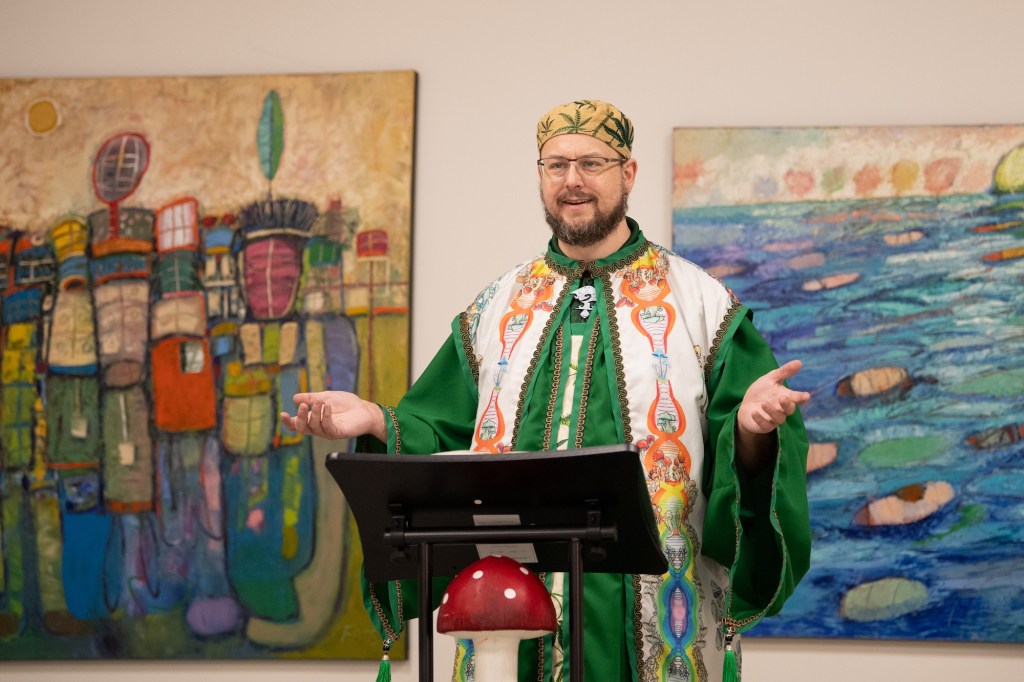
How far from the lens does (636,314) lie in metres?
2.92

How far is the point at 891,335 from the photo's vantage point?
3.96m

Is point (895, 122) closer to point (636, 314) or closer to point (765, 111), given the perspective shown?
point (765, 111)

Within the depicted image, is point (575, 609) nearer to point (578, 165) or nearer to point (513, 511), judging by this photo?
point (513, 511)

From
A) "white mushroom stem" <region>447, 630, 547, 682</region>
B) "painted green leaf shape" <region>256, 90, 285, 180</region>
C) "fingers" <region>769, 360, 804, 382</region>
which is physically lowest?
"white mushroom stem" <region>447, 630, 547, 682</region>

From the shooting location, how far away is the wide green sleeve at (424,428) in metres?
2.68

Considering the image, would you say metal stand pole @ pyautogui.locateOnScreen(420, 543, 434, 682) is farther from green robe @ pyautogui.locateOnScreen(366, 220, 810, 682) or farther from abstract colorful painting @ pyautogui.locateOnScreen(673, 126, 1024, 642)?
abstract colorful painting @ pyautogui.locateOnScreen(673, 126, 1024, 642)

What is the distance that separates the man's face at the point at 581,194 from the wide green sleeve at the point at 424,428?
420mm

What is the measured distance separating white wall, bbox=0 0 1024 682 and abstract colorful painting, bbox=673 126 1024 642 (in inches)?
4.7

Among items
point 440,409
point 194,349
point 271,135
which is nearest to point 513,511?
point 440,409

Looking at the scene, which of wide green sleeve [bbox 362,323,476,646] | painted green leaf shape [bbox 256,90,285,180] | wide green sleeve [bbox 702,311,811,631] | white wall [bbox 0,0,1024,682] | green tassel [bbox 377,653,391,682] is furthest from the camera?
painted green leaf shape [bbox 256,90,285,180]

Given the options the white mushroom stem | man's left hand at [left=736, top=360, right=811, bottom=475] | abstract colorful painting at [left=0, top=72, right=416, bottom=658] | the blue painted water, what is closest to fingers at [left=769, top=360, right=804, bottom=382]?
man's left hand at [left=736, top=360, right=811, bottom=475]

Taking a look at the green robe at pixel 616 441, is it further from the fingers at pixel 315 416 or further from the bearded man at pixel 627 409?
the fingers at pixel 315 416

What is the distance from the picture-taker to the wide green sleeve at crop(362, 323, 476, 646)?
8.80ft

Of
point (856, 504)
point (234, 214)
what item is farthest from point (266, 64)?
point (856, 504)
